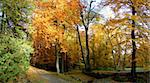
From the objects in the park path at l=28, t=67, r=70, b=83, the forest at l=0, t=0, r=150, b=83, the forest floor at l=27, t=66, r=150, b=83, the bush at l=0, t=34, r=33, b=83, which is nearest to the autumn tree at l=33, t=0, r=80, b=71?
the forest at l=0, t=0, r=150, b=83

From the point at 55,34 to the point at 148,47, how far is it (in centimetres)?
940

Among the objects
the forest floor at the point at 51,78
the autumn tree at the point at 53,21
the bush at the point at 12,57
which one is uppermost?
the autumn tree at the point at 53,21

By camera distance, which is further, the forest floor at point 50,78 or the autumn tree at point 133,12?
the autumn tree at point 133,12

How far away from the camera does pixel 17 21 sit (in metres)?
17.0

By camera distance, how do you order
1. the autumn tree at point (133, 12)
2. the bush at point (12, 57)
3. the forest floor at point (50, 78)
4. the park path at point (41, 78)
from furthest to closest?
the autumn tree at point (133, 12), the forest floor at point (50, 78), the park path at point (41, 78), the bush at point (12, 57)

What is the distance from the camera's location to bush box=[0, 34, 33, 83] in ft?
50.7

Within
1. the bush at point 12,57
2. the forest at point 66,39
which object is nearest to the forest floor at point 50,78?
the forest at point 66,39

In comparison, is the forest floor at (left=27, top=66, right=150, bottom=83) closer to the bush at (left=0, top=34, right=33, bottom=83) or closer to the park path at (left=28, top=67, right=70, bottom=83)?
the park path at (left=28, top=67, right=70, bottom=83)

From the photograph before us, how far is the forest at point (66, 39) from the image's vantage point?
16.2 m

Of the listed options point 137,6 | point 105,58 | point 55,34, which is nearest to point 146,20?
point 137,6

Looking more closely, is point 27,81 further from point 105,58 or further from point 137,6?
point 105,58

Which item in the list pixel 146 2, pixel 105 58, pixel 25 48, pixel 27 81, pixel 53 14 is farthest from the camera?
pixel 105 58

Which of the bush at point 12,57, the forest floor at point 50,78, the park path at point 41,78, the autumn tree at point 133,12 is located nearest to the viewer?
the bush at point 12,57

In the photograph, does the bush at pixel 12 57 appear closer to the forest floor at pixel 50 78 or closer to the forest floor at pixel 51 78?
the forest floor at pixel 51 78
